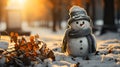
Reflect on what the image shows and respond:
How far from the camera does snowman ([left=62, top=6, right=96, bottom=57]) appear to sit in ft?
26.1

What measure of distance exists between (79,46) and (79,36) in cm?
26

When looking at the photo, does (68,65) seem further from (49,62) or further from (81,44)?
(81,44)

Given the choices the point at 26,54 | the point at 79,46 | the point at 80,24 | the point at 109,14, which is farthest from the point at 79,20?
the point at 109,14

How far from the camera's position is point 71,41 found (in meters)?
8.02

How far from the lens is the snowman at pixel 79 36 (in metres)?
7.95

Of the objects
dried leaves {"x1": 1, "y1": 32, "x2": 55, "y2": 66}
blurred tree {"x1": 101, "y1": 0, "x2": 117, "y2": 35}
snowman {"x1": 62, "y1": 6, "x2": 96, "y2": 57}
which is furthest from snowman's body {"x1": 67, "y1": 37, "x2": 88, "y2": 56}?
blurred tree {"x1": 101, "y1": 0, "x2": 117, "y2": 35}

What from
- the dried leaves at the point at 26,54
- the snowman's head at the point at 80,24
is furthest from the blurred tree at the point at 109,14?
the dried leaves at the point at 26,54

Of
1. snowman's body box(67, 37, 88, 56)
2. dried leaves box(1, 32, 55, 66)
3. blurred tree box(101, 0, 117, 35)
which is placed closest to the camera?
dried leaves box(1, 32, 55, 66)

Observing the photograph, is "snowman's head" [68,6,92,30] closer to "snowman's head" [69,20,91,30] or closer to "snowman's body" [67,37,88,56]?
"snowman's head" [69,20,91,30]

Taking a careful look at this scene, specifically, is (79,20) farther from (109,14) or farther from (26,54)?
(109,14)

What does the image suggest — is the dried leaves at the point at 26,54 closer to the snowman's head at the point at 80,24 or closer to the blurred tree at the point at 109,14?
the snowman's head at the point at 80,24

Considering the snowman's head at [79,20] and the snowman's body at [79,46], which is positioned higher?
the snowman's head at [79,20]

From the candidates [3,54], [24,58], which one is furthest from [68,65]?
[3,54]

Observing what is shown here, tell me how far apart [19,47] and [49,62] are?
2.67ft
